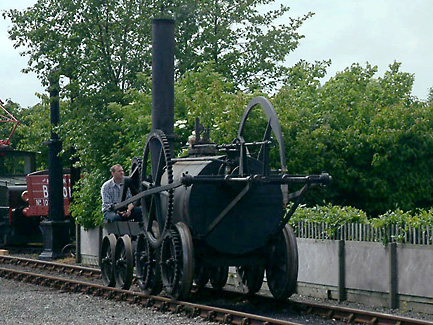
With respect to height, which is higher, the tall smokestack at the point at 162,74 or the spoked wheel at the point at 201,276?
the tall smokestack at the point at 162,74

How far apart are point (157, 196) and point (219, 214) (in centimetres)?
118

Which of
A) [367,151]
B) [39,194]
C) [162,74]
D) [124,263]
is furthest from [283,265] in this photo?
[39,194]

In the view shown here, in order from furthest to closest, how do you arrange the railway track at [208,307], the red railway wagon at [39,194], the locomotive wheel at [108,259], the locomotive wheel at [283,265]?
the red railway wagon at [39,194], the locomotive wheel at [108,259], the locomotive wheel at [283,265], the railway track at [208,307]

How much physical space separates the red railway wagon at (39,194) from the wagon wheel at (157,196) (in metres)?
10.4

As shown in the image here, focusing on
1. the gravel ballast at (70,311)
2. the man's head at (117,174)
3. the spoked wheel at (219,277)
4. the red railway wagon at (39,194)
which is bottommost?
the gravel ballast at (70,311)

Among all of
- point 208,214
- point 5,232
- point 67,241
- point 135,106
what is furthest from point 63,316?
point 5,232

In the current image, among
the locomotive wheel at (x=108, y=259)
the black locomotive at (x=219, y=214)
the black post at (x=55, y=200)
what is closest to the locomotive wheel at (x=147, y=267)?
the black locomotive at (x=219, y=214)

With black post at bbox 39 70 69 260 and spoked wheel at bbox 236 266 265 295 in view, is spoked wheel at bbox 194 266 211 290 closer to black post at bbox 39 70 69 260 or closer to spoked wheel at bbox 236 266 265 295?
spoked wheel at bbox 236 266 265 295

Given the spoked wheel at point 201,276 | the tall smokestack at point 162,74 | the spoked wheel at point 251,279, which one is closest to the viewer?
the spoked wheel at point 251,279

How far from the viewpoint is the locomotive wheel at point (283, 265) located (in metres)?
11.5

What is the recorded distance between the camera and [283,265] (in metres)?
11.8

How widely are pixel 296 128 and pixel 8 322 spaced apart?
9022mm

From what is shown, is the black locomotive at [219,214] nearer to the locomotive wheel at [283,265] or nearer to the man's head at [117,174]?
the locomotive wheel at [283,265]

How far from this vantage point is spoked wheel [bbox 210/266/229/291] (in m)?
13.4
